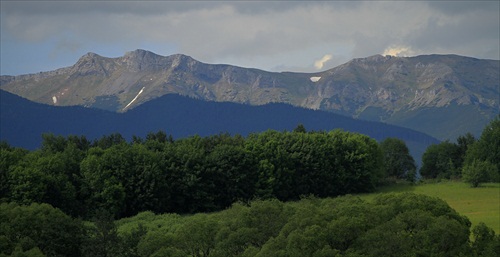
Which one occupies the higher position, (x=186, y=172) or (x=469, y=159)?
(x=469, y=159)

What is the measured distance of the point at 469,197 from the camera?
103 m

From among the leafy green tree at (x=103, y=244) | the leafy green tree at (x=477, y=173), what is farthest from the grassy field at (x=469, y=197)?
the leafy green tree at (x=103, y=244)

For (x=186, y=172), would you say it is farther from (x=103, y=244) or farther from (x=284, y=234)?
(x=284, y=234)

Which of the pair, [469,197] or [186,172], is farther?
[469,197]

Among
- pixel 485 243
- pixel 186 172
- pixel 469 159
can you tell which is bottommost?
pixel 186 172

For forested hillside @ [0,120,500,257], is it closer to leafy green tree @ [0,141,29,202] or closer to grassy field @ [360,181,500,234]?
leafy green tree @ [0,141,29,202]

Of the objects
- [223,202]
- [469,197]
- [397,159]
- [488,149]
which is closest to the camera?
[223,202]

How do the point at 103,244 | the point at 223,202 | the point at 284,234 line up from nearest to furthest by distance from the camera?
the point at 284,234, the point at 103,244, the point at 223,202

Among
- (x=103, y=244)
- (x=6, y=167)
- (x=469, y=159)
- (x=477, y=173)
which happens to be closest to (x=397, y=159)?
(x=469, y=159)

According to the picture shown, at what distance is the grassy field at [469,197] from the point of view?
85.2 m

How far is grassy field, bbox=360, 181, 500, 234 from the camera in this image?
279 feet

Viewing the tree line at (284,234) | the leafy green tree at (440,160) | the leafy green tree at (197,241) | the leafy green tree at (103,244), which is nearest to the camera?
the tree line at (284,234)

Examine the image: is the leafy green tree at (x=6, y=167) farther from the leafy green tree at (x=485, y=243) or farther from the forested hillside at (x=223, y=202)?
the leafy green tree at (x=485, y=243)

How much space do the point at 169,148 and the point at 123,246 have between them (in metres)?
52.0
